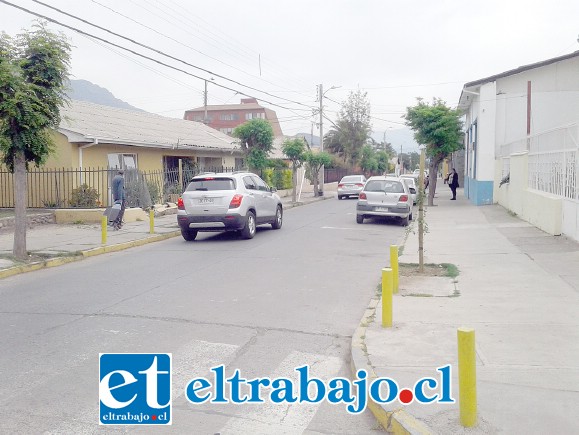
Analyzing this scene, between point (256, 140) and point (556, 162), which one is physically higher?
point (256, 140)

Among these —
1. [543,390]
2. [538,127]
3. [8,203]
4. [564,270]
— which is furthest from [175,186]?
[543,390]

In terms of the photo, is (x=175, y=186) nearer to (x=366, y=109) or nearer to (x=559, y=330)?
(x=559, y=330)

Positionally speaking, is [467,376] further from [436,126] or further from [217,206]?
[436,126]

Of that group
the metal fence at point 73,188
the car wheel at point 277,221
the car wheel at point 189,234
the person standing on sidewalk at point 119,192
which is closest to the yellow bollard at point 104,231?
the car wheel at point 189,234

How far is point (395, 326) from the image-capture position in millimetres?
7301

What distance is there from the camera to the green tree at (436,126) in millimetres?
26484

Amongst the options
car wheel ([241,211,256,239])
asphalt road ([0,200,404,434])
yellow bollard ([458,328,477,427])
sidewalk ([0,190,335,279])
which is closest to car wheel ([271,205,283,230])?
car wheel ([241,211,256,239])

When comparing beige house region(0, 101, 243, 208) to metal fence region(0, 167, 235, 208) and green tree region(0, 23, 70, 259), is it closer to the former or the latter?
metal fence region(0, 167, 235, 208)

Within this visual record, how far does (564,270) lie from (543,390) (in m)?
5.96

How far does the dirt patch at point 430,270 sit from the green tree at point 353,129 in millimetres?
51370

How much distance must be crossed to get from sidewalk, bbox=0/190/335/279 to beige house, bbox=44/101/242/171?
216cm

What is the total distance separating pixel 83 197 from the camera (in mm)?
20875

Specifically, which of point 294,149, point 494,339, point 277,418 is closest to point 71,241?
point 494,339

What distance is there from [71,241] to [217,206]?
3.72 meters
